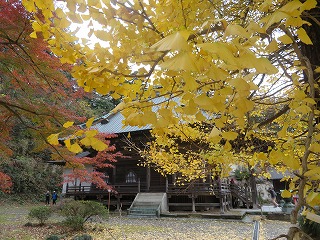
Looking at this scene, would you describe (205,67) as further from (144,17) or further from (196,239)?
(196,239)

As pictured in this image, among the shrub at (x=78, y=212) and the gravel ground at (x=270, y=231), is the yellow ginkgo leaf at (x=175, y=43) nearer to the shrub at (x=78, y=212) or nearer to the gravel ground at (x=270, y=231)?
the gravel ground at (x=270, y=231)

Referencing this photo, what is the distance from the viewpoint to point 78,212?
935 cm

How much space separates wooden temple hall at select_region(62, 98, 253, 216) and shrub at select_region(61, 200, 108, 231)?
251 cm

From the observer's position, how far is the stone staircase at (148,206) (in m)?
12.2

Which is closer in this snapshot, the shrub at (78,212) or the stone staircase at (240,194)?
the shrub at (78,212)

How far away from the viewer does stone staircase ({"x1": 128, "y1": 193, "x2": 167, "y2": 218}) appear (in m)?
12.2

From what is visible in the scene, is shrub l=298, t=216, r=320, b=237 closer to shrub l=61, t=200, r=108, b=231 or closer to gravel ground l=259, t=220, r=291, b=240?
gravel ground l=259, t=220, r=291, b=240

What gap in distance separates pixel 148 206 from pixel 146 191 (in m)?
1.41

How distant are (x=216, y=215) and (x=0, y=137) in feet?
30.4

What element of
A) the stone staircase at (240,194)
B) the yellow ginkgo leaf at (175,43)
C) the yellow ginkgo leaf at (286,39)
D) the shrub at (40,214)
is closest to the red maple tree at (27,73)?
the yellow ginkgo leaf at (286,39)

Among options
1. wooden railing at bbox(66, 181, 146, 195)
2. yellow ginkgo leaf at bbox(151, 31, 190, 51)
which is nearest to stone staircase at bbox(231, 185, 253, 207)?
wooden railing at bbox(66, 181, 146, 195)

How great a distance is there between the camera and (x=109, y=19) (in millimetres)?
1169

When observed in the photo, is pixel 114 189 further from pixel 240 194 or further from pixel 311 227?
pixel 311 227

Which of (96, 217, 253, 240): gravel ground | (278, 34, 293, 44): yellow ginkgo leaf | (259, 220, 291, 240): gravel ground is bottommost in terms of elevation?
(259, 220, 291, 240): gravel ground
